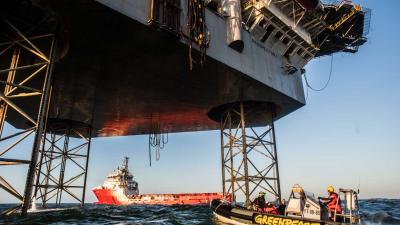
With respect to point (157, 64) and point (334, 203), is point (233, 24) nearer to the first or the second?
point (157, 64)

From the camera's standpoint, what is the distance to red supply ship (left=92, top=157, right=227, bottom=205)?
1962 inches

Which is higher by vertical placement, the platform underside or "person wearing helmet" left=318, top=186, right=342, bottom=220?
the platform underside

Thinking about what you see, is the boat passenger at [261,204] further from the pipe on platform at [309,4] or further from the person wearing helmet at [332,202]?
the pipe on platform at [309,4]

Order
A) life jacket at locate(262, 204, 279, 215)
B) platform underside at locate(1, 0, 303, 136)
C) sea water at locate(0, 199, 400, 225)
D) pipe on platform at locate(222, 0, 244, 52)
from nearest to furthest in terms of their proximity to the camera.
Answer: platform underside at locate(1, 0, 303, 136) → life jacket at locate(262, 204, 279, 215) → sea water at locate(0, 199, 400, 225) → pipe on platform at locate(222, 0, 244, 52)

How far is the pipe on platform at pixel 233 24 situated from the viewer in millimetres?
15867

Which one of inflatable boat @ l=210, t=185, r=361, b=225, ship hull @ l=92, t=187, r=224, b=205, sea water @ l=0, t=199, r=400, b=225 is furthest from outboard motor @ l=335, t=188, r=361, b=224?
ship hull @ l=92, t=187, r=224, b=205

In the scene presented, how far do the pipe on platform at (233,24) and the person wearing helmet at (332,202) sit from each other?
8619mm

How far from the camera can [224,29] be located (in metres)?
16.2

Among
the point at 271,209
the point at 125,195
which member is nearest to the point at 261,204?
the point at 271,209

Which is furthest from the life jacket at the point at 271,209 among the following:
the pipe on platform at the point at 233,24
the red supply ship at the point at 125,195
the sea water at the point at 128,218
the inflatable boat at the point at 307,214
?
the red supply ship at the point at 125,195

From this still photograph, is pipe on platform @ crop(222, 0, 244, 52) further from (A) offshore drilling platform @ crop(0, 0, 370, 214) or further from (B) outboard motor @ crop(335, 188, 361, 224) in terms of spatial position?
(B) outboard motor @ crop(335, 188, 361, 224)

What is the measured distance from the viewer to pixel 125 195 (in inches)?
2233

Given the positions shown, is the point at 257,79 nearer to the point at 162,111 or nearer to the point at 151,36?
the point at 151,36

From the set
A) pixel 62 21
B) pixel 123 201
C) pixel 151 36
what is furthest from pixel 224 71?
pixel 123 201
